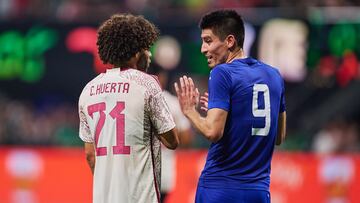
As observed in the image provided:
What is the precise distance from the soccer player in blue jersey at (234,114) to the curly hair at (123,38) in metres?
0.38

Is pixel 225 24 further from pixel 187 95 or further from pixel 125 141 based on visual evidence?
pixel 125 141

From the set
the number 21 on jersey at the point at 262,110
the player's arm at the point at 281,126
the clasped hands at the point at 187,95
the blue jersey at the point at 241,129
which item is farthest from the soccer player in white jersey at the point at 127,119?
the player's arm at the point at 281,126

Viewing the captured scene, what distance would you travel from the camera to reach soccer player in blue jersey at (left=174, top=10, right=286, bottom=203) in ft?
22.1

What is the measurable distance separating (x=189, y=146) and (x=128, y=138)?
820 centimetres

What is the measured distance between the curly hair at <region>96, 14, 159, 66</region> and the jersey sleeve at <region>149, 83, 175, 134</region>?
0.29m

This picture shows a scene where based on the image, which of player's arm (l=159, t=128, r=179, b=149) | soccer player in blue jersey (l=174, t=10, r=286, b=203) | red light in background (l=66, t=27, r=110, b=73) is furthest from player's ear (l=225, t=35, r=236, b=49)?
red light in background (l=66, t=27, r=110, b=73)

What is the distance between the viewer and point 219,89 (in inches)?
266

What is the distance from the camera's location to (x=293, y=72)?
14938mm

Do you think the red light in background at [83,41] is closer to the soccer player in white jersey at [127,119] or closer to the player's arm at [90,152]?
the player's arm at [90,152]

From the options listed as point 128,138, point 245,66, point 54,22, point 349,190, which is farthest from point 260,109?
point 54,22

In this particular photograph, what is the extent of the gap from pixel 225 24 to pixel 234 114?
674 millimetres

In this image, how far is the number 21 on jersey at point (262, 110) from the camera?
22.7 ft

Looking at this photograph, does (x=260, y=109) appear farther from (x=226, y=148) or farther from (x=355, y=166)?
(x=355, y=166)

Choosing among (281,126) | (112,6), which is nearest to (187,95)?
(281,126)
